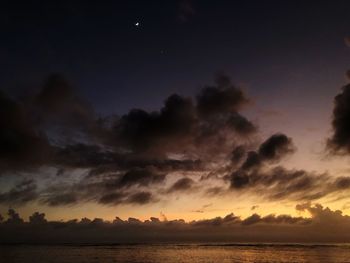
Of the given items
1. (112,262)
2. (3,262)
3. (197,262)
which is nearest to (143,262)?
(112,262)

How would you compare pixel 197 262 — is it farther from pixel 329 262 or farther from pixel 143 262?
pixel 329 262

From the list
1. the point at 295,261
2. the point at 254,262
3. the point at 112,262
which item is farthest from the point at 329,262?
the point at 112,262

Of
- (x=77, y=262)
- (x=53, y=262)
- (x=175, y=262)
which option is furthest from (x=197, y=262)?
(x=53, y=262)

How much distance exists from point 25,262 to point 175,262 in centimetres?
3874

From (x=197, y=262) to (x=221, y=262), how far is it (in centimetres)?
622

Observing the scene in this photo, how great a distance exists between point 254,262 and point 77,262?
46.5 m

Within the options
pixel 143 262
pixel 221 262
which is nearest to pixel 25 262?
pixel 143 262

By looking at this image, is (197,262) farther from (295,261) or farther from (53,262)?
(53,262)

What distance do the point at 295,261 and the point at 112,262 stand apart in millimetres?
48540

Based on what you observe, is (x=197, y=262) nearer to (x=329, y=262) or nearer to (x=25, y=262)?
(x=329, y=262)

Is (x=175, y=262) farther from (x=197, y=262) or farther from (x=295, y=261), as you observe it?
(x=295, y=261)

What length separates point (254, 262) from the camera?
98375 mm

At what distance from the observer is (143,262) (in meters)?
101

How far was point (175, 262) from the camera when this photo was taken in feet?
328
